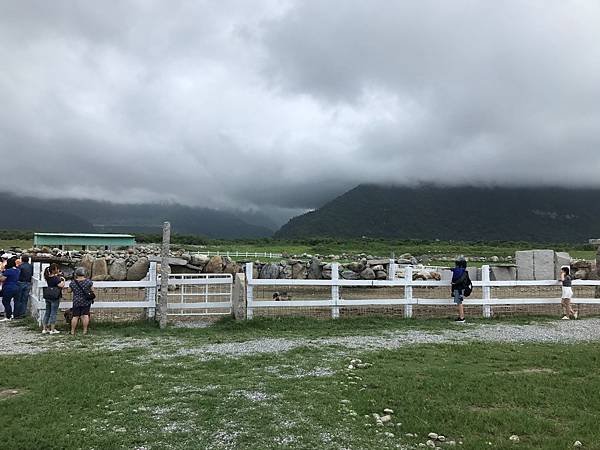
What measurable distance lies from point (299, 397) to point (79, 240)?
243 ft

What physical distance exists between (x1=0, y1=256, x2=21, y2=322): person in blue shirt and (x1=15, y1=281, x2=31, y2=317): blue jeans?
0.48 feet

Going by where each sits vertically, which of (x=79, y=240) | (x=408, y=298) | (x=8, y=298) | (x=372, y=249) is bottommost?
(x=8, y=298)

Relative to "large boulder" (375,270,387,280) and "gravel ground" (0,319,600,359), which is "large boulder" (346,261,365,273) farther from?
"gravel ground" (0,319,600,359)

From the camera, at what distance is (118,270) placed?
32406mm

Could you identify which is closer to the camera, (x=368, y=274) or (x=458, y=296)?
(x=458, y=296)

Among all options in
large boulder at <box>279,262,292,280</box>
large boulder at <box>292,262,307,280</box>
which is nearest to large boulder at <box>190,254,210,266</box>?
large boulder at <box>279,262,292,280</box>

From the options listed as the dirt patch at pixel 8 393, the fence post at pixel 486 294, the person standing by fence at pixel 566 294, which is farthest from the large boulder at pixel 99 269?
the person standing by fence at pixel 566 294

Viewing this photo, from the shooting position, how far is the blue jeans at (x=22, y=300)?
1559 cm

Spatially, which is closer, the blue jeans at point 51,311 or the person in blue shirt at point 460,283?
the blue jeans at point 51,311

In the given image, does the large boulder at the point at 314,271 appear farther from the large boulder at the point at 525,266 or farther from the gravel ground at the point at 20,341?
the gravel ground at the point at 20,341

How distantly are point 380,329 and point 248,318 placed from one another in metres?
3.61

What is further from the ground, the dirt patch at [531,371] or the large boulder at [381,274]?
the large boulder at [381,274]

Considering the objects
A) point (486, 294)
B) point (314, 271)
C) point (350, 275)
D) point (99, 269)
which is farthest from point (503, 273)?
point (99, 269)

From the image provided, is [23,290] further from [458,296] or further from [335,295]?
[458,296]
